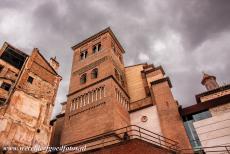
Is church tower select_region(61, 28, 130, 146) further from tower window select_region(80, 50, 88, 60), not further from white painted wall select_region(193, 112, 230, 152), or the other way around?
white painted wall select_region(193, 112, 230, 152)

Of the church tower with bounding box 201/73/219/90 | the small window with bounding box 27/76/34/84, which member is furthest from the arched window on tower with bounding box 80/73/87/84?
the church tower with bounding box 201/73/219/90

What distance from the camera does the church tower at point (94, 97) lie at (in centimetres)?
1675

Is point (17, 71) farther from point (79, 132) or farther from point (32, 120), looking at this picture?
point (79, 132)

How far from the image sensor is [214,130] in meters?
14.6

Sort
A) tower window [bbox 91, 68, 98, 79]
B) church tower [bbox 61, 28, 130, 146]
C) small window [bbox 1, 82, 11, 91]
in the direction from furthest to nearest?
tower window [bbox 91, 68, 98, 79], small window [bbox 1, 82, 11, 91], church tower [bbox 61, 28, 130, 146]

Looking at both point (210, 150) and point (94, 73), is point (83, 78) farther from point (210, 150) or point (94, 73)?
point (210, 150)

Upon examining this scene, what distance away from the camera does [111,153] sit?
35.4ft

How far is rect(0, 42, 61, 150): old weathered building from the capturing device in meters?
15.2

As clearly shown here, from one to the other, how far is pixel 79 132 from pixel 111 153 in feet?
23.1

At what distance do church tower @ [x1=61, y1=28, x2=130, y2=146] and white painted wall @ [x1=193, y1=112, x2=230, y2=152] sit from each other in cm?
671

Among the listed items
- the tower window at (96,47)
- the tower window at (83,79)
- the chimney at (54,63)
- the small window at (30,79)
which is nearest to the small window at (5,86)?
the small window at (30,79)

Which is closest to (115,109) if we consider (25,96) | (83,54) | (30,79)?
(25,96)

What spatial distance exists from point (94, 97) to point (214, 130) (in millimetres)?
11054

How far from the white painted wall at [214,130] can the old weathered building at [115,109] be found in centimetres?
130
